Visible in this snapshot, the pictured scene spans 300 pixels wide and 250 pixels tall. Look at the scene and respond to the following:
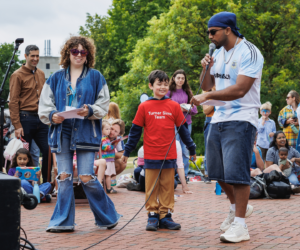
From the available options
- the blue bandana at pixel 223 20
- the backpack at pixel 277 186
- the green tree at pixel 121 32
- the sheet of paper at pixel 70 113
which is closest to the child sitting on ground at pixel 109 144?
the backpack at pixel 277 186

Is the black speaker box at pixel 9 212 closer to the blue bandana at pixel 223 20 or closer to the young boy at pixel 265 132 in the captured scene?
the blue bandana at pixel 223 20

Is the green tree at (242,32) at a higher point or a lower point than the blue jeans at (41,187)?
higher

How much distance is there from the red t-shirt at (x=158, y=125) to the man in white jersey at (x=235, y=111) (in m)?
0.86

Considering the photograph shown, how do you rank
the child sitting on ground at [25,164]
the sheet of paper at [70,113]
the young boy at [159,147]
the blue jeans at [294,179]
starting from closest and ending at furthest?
the sheet of paper at [70,113] → the young boy at [159,147] → the child sitting on ground at [25,164] → the blue jeans at [294,179]

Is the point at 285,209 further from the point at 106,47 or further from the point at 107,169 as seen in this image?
the point at 106,47

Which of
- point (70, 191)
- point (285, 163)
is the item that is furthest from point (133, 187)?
point (70, 191)

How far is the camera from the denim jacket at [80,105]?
16.1ft

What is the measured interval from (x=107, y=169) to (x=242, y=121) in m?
4.87

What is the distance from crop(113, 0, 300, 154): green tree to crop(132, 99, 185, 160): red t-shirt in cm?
1730

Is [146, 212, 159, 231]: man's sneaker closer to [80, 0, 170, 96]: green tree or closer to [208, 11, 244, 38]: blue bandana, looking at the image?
[208, 11, 244, 38]: blue bandana

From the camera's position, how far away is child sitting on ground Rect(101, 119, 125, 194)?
348 inches

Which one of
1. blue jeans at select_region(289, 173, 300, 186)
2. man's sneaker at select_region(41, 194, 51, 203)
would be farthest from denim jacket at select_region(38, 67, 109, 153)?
blue jeans at select_region(289, 173, 300, 186)

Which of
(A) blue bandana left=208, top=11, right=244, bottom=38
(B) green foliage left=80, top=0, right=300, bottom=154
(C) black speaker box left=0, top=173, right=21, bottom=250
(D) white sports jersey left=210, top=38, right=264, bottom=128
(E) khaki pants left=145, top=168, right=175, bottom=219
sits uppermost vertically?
(B) green foliage left=80, top=0, right=300, bottom=154

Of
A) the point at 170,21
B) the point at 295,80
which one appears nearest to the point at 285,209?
the point at 295,80
